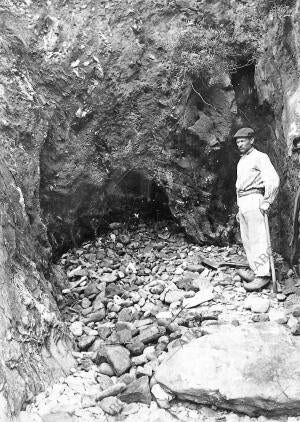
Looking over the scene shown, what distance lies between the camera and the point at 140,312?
5.48 metres

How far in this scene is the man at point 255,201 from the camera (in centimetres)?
555

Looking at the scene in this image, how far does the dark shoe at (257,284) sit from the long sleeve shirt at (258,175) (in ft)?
3.20

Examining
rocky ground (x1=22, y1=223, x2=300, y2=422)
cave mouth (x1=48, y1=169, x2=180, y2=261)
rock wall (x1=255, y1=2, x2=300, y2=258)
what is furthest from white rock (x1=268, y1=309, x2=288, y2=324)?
cave mouth (x1=48, y1=169, x2=180, y2=261)

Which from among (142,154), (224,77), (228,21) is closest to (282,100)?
(224,77)

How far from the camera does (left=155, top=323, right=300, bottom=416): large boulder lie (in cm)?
365

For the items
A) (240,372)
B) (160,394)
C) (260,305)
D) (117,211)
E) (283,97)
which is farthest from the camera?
(117,211)

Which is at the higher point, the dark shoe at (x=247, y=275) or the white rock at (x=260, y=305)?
the dark shoe at (x=247, y=275)

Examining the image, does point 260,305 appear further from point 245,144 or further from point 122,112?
point 122,112

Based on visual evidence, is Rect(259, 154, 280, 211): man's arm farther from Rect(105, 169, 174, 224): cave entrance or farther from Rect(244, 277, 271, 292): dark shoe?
Rect(105, 169, 174, 224): cave entrance

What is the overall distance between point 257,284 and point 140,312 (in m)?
1.50

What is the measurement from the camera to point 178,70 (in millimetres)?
6707

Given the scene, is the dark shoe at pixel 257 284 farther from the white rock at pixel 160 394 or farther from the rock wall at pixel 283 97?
the white rock at pixel 160 394

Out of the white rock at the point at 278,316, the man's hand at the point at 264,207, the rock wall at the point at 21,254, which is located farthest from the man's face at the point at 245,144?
the rock wall at the point at 21,254

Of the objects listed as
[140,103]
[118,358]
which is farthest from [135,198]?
[118,358]
